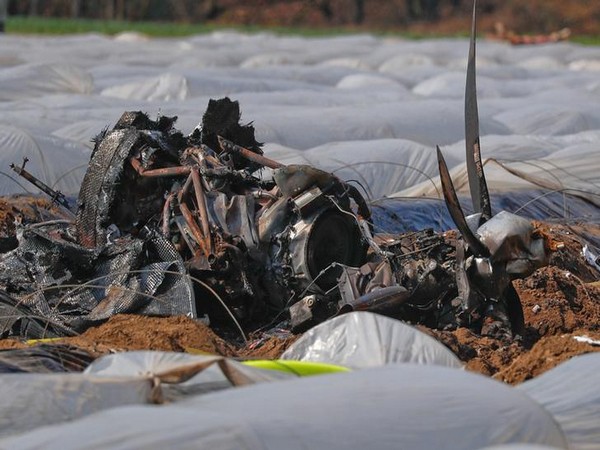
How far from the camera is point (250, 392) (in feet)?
15.5

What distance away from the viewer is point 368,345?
5965 mm

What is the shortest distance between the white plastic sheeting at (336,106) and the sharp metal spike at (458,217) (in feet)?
17.3

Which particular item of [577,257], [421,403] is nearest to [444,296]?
[577,257]

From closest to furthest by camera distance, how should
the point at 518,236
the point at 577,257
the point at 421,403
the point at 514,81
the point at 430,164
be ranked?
the point at 421,403 < the point at 518,236 < the point at 577,257 < the point at 430,164 < the point at 514,81

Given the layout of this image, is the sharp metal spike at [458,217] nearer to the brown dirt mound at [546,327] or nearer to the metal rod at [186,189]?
the brown dirt mound at [546,327]

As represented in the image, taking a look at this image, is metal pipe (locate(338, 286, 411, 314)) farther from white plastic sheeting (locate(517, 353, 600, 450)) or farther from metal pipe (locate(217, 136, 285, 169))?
white plastic sheeting (locate(517, 353, 600, 450))

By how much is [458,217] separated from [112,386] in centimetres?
328

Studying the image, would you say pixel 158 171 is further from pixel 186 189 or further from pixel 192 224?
pixel 192 224

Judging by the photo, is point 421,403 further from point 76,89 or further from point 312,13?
point 312,13

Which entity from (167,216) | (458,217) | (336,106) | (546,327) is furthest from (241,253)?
(336,106)

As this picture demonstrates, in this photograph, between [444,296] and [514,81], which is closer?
[444,296]

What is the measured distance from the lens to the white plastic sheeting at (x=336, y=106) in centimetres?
1381

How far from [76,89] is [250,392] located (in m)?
15.2

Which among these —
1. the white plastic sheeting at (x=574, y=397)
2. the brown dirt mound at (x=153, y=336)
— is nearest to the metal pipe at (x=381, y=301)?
the brown dirt mound at (x=153, y=336)
